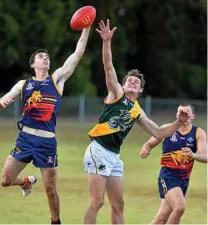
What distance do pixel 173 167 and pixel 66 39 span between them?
102 feet

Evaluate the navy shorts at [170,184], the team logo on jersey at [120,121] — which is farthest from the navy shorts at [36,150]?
the navy shorts at [170,184]

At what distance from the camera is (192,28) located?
161 ft

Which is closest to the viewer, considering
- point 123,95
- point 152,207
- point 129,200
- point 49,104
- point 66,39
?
point 123,95

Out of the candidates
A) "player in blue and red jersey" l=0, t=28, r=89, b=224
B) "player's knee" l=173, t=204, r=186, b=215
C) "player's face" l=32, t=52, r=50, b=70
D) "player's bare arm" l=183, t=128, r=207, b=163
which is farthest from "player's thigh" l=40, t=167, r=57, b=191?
"player's bare arm" l=183, t=128, r=207, b=163

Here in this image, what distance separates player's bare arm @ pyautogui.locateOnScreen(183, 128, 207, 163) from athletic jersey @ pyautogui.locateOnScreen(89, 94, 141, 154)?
106 cm

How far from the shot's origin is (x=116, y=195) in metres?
9.39

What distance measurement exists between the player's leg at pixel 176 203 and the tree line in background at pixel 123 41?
29.8m

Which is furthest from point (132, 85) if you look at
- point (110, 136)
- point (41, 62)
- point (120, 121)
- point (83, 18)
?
point (83, 18)

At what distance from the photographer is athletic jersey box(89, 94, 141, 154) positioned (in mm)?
9211

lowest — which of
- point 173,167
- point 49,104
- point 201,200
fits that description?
point 201,200

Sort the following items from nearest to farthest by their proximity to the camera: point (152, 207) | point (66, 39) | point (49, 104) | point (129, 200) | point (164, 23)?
point (49, 104)
point (152, 207)
point (129, 200)
point (66, 39)
point (164, 23)

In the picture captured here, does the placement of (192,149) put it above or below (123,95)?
below

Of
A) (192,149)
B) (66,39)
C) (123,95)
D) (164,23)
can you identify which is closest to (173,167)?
(192,149)

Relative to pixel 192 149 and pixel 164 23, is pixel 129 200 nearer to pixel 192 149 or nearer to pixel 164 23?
pixel 192 149
